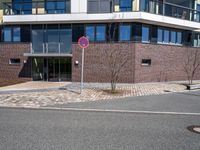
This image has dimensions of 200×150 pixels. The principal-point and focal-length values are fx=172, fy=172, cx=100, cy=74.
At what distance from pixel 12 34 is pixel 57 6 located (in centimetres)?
565

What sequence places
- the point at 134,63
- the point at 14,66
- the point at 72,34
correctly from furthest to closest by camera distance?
the point at 14,66
the point at 72,34
the point at 134,63

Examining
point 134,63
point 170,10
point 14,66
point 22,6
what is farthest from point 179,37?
point 14,66

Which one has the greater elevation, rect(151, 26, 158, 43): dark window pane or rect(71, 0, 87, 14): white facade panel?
rect(71, 0, 87, 14): white facade panel

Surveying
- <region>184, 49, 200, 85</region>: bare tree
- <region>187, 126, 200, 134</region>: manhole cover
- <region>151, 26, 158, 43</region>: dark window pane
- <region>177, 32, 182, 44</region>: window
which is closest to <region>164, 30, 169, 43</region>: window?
<region>151, 26, 158, 43</region>: dark window pane

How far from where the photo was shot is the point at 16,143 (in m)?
4.12

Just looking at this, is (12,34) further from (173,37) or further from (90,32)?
(173,37)

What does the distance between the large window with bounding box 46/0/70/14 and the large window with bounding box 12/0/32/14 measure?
1968mm

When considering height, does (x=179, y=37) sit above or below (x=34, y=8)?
below

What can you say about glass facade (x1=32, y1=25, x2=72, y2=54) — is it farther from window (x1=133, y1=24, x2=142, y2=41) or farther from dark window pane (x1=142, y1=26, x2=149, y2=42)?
dark window pane (x1=142, y1=26, x2=149, y2=42)

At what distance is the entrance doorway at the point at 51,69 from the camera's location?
17734 millimetres

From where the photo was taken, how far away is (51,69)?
18031mm

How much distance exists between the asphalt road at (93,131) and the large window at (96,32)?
11.2 metres

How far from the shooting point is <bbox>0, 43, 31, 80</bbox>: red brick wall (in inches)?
704

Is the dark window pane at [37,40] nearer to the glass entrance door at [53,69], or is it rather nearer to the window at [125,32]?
the glass entrance door at [53,69]
